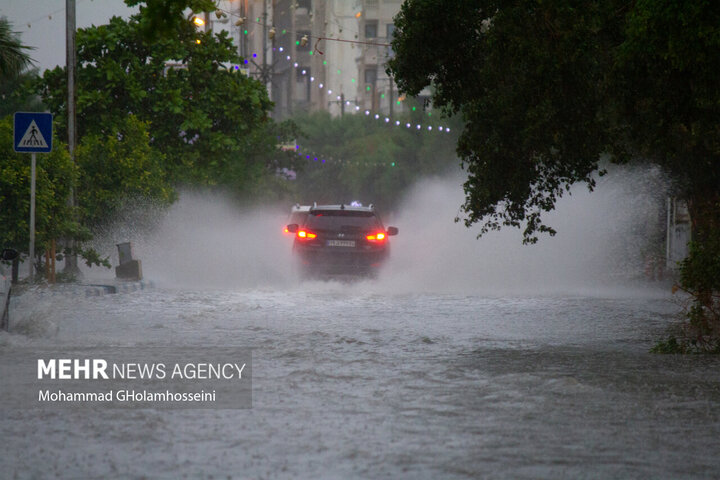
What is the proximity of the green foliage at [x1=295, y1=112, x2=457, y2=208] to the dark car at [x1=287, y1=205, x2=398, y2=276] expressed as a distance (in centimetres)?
4876

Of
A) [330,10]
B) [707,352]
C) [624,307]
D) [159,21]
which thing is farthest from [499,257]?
[330,10]

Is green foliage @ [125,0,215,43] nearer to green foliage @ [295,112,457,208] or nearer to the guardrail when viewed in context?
the guardrail

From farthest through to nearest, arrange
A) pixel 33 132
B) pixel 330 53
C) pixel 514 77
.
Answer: pixel 330 53, pixel 33 132, pixel 514 77

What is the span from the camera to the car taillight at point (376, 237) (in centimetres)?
2398

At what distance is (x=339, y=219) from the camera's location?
24.1m

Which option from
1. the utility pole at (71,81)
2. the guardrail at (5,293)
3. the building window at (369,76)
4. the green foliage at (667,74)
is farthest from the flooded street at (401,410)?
the building window at (369,76)

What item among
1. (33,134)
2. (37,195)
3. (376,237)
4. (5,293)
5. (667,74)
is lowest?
(5,293)

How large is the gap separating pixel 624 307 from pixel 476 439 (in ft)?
41.5

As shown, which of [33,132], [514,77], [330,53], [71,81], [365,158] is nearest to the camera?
[514,77]

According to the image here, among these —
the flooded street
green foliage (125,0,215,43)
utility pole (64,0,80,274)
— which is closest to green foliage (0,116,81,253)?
utility pole (64,0,80,274)

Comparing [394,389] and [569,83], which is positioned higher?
[569,83]

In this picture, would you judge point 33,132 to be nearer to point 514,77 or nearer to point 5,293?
point 5,293

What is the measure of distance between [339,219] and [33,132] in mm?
6430

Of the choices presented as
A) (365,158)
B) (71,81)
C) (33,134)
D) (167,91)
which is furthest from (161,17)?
(365,158)
